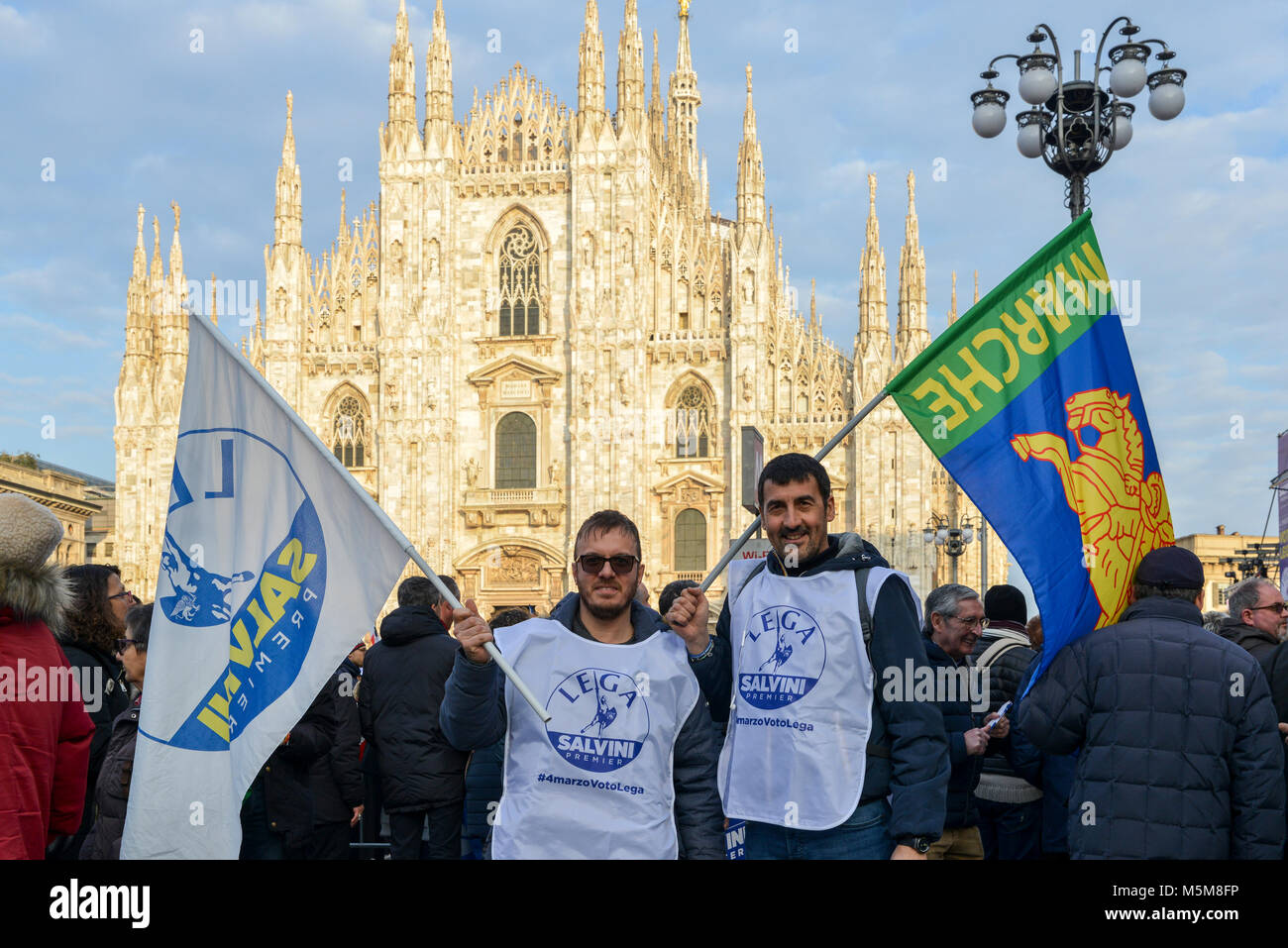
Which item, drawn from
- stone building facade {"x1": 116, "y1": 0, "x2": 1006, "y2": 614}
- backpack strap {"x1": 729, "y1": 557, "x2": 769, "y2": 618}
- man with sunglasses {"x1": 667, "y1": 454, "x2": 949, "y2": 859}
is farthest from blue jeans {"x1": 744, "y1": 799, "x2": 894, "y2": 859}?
stone building facade {"x1": 116, "y1": 0, "x2": 1006, "y2": 614}

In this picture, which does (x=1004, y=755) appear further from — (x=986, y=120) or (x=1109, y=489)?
(x=986, y=120)

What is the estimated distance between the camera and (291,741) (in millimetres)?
5574

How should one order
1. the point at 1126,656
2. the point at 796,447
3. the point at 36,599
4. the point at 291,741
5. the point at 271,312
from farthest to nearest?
the point at 271,312, the point at 796,447, the point at 291,741, the point at 1126,656, the point at 36,599

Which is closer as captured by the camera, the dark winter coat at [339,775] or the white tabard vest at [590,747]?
the white tabard vest at [590,747]

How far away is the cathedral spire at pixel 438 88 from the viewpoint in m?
35.2

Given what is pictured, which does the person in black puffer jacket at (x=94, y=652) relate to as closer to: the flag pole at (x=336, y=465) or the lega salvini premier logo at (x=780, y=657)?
the flag pole at (x=336, y=465)

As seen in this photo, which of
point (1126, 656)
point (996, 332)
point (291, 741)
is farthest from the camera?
point (291, 741)

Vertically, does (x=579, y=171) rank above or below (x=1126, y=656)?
above

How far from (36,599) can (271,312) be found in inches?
1298

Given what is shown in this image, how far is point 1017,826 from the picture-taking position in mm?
5797

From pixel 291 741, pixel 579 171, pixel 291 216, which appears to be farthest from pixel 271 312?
pixel 291 741

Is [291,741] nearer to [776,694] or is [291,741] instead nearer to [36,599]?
[36,599]

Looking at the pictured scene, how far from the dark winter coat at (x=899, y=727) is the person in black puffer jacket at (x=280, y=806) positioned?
230cm

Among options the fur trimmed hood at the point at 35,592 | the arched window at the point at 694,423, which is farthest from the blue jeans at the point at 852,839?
the arched window at the point at 694,423
